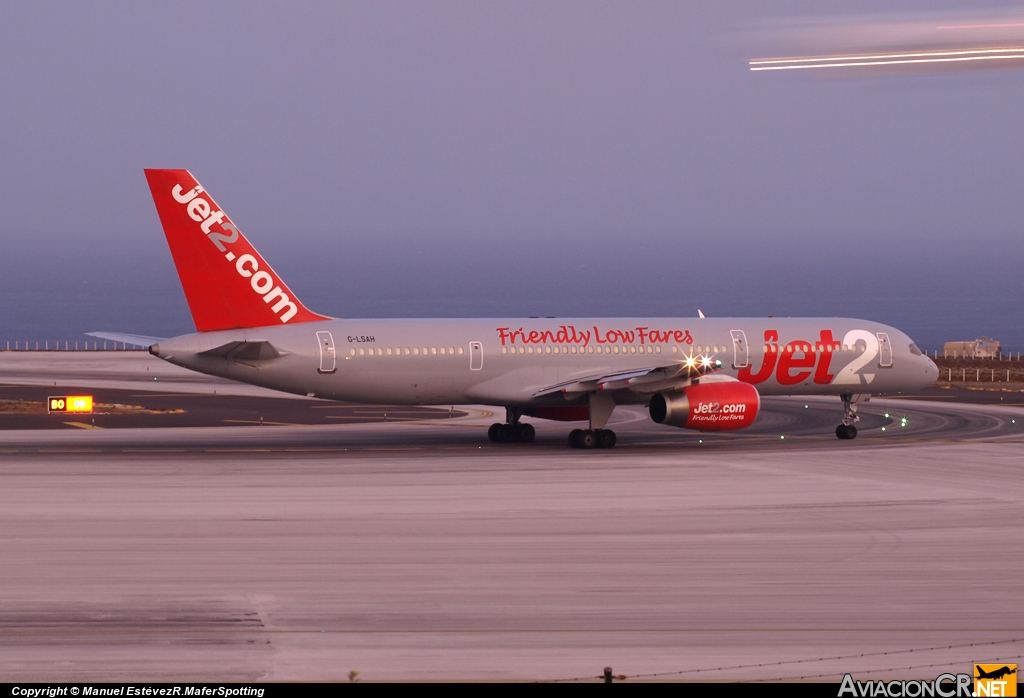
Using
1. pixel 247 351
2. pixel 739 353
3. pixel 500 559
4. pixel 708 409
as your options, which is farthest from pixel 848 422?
pixel 500 559

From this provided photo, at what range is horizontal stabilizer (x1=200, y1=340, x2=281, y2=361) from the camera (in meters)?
39.8

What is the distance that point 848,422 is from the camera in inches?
1837

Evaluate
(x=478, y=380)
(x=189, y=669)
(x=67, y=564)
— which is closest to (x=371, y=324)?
(x=478, y=380)

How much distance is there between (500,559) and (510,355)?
62.5 feet

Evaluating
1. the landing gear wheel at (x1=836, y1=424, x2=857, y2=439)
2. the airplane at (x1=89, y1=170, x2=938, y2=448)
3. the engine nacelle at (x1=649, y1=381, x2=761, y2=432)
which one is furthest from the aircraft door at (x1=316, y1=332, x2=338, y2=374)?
the landing gear wheel at (x1=836, y1=424, x2=857, y2=439)

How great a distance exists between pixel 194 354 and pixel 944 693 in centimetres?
2903

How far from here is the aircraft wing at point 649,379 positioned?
138ft

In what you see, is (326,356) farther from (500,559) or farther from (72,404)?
(500,559)

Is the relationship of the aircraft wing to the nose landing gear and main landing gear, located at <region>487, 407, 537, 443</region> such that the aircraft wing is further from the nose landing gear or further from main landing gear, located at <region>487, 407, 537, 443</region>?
main landing gear, located at <region>487, 407, 537, 443</region>

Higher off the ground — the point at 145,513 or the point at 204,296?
the point at 204,296

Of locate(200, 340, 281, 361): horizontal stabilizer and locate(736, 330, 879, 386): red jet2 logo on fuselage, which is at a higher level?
locate(200, 340, 281, 361): horizontal stabilizer

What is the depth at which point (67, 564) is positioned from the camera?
24.2 m

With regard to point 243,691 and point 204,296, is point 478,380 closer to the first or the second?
point 204,296

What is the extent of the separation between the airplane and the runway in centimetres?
188
